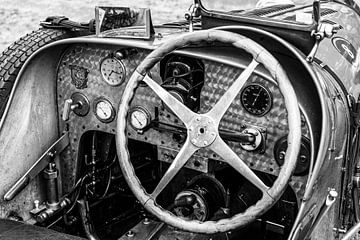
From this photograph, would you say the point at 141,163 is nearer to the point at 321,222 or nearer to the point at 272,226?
A: the point at 272,226

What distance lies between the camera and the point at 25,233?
2463 mm

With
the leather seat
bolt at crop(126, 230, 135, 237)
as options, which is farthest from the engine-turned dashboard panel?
the leather seat

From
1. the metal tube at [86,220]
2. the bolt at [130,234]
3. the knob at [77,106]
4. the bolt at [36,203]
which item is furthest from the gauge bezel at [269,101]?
the bolt at [36,203]

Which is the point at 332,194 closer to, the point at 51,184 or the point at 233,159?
the point at 233,159

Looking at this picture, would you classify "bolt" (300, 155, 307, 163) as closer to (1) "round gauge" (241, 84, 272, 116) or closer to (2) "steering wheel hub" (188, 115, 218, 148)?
(1) "round gauge" (241, 84, 272, 116)

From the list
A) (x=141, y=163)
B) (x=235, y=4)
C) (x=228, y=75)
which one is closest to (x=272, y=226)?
(x=141, y=163)

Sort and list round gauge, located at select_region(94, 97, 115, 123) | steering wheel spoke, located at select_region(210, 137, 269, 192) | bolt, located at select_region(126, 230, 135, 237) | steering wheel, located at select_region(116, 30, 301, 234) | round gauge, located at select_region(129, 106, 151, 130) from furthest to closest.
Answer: bolt, located at select_region(126, 230, 135, 237)
round gauge, located at select_region(94, 97, 115, 123)
round gauge, located at select_region(129, 106, 151, 130)
steering wheel spoke, located at select_region(210, 137, 269, 192)
steering wheel, located at select_region(116, 30, 301, 234)

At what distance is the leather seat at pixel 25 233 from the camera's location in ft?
7.94

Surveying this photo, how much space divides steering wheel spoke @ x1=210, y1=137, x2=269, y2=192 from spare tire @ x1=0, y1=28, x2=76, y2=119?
1.30 meters

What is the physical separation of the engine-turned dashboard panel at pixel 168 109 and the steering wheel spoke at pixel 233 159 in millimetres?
153

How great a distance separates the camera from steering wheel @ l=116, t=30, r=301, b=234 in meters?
2.03

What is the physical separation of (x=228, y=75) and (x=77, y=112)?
913 mm

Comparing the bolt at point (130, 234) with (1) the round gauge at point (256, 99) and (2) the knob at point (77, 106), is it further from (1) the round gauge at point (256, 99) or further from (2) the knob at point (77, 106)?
(1) the round gauge at point (256, 99)

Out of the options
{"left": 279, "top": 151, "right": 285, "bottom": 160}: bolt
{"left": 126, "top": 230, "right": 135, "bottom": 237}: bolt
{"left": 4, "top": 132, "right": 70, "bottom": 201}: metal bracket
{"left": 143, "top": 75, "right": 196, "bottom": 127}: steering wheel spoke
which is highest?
{"left": 143, "top": 75, "right": 196, "bottom": 127}: steering wheel spoke
